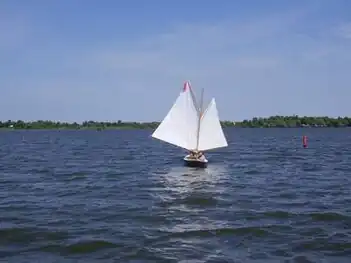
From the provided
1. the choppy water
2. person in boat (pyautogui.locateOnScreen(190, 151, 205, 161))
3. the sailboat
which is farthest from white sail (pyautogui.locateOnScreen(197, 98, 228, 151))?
the choppy water

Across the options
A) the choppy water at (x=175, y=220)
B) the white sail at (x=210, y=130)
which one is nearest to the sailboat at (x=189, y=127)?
the white sail at (x=210, y=130)

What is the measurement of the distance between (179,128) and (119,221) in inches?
1100

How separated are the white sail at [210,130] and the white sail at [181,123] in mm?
1029

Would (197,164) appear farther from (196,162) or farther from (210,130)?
(210,130)

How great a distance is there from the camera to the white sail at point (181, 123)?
48.8 m

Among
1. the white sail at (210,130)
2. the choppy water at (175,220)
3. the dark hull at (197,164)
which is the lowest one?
the choppy water at (175,220)

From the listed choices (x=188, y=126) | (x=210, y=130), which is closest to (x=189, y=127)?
(x=188, y=126)

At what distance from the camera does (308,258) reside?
52.4 ft

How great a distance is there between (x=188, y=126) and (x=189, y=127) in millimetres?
161

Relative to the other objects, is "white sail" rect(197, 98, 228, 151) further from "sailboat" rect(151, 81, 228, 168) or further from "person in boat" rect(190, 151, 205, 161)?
"person in boat" rect(190, 151, 205, 161)

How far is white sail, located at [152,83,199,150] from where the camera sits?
4881cm

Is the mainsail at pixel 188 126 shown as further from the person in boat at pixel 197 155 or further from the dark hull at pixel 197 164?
the dark hull at pixel 197 164

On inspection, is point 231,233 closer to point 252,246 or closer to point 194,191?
point 252,246

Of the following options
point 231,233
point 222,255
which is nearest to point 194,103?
point 231,233
